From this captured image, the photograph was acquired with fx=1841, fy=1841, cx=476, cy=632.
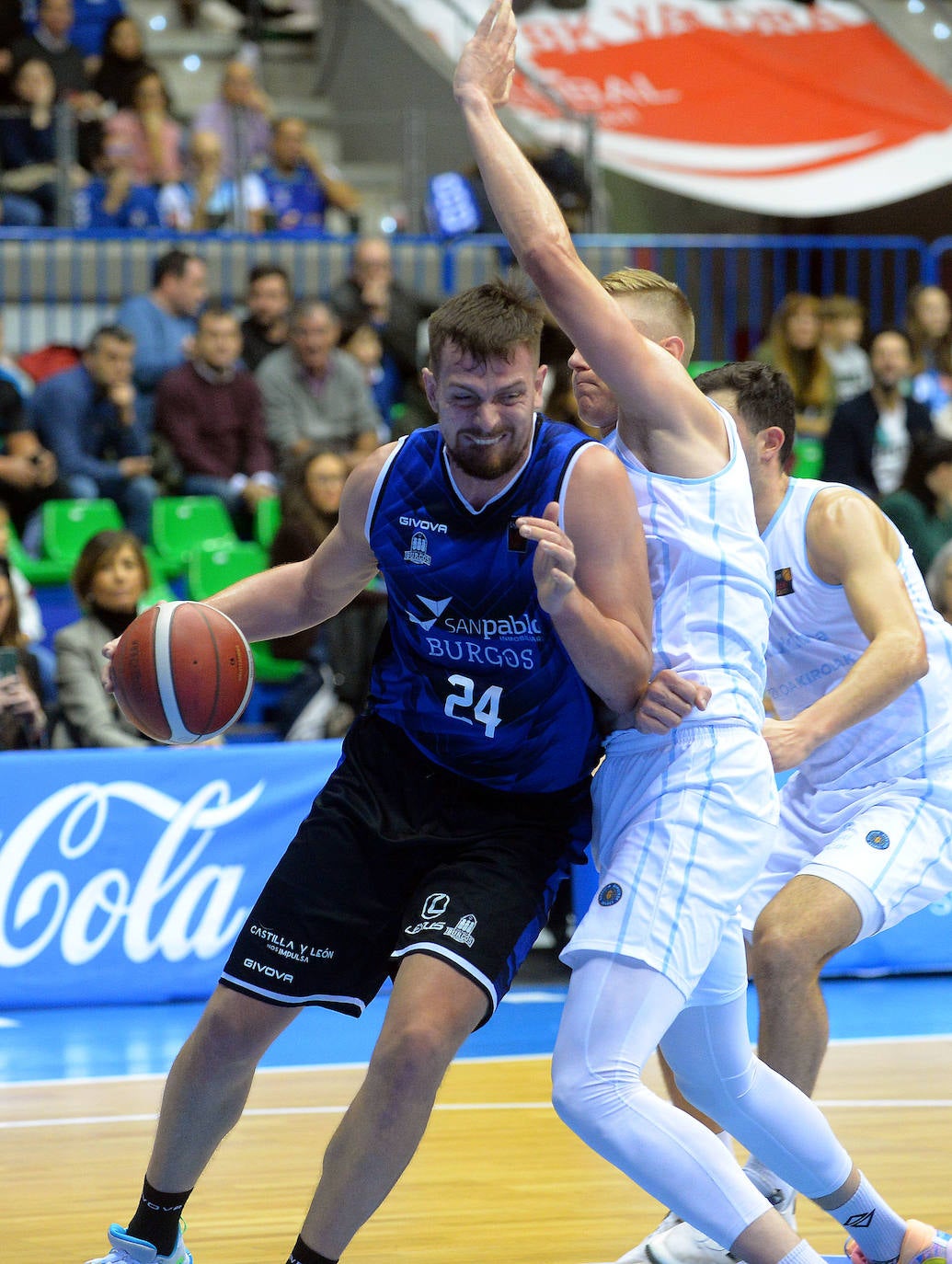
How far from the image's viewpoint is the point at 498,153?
3.74 meters

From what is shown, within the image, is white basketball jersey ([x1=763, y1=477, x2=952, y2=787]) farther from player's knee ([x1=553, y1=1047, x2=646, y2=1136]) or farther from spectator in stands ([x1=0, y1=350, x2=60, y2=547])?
spectator in stands ([x1=0, y1=350, x2=60, y2=547])

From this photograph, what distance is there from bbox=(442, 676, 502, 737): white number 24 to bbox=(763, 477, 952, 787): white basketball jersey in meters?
1.18

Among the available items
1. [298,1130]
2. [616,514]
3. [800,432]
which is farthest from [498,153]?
[800,432]

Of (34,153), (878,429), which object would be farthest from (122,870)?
(34,153)

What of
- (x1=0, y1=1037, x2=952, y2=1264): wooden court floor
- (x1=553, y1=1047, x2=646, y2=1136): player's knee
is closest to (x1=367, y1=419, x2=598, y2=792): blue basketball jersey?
(x1=553, y1=1047, x2=646, y2=1136): player's knee

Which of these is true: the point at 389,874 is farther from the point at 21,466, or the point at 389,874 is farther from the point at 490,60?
the point at 21,466

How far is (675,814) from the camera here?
12.2 feet

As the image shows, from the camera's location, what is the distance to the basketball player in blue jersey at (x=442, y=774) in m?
3.69

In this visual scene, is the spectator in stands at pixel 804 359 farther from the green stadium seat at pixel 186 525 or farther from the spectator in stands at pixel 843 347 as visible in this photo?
the green stadium seat at pixel 186 525

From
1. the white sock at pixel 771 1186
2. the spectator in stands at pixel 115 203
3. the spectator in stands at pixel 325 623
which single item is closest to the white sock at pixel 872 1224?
the white sock at pixel 771 1186

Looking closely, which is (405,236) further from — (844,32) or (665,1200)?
(665,1200)

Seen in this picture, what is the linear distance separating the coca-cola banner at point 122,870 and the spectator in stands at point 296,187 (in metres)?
6.80

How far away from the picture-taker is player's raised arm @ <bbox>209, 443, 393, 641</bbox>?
4.19 meters

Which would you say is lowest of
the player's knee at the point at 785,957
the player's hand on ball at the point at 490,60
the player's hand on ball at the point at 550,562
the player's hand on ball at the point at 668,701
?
the player's knee at the point at 785,957
